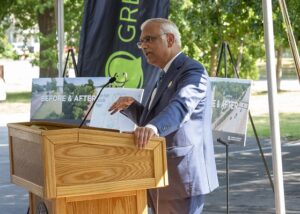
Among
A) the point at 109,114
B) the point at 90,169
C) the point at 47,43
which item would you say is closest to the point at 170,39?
the point at 90,169

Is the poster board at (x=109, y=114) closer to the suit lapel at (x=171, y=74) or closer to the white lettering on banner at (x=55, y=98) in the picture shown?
the white lettering on banner at (x=55, y=98)

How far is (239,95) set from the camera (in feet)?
25.3

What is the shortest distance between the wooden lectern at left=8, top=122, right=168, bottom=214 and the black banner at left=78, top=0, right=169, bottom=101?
11.6 ft

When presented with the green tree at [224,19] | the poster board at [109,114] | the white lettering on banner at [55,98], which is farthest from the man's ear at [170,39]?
the green tree at [224,19]

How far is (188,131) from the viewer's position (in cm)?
456

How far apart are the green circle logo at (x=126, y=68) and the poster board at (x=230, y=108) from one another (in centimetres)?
74

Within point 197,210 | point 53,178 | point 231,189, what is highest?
point 53,178

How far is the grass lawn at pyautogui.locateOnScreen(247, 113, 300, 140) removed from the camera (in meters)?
16.4

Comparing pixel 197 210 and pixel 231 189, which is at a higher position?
pixel 197 210

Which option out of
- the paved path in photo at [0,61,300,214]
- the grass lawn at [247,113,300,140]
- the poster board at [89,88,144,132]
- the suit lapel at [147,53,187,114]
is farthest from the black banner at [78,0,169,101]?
the grass lawn at [247,113,300,140]

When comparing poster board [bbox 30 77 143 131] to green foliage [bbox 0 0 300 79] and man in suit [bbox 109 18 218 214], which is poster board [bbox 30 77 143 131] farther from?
green foliage [bbox 0 0 300 79]

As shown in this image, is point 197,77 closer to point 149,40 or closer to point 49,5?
point 149,40

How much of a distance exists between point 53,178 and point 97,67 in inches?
159

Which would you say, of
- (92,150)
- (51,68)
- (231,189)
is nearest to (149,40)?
(92,150)
